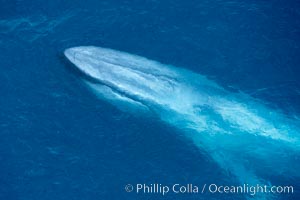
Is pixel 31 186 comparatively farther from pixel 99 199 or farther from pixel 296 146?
pixel 296 146

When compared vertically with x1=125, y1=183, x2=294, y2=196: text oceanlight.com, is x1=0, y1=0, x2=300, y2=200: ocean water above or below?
above

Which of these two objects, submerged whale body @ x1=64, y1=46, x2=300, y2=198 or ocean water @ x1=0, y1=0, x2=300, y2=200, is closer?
ocean water @ x1=0, y1=0, x2=300, y2=200

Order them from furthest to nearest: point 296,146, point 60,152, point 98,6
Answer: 1. point 98,6
2. point 296,146
3. point 60,152

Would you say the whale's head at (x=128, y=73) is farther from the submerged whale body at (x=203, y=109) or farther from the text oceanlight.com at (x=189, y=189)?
the text oceanlight.com at (x=189, y=189)

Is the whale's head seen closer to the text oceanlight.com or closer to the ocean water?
the ocean water

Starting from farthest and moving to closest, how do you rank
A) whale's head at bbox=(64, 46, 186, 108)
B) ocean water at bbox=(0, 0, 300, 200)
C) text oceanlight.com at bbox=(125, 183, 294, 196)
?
whale's head at bbox=(64, 46, 186, 108) → ocean water at bbox=(0, 0, 300, 200) → text oceanlight.com at bbox=(125, 183, 294, 196)

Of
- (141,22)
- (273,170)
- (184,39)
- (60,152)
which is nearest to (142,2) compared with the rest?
(141,22)

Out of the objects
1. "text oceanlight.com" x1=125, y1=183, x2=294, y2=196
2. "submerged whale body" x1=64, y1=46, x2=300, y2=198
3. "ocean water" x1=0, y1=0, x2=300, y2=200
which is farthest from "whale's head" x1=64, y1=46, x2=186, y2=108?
"text oceanlight.com" x1=125, y1=183, x2=294, y2=196
